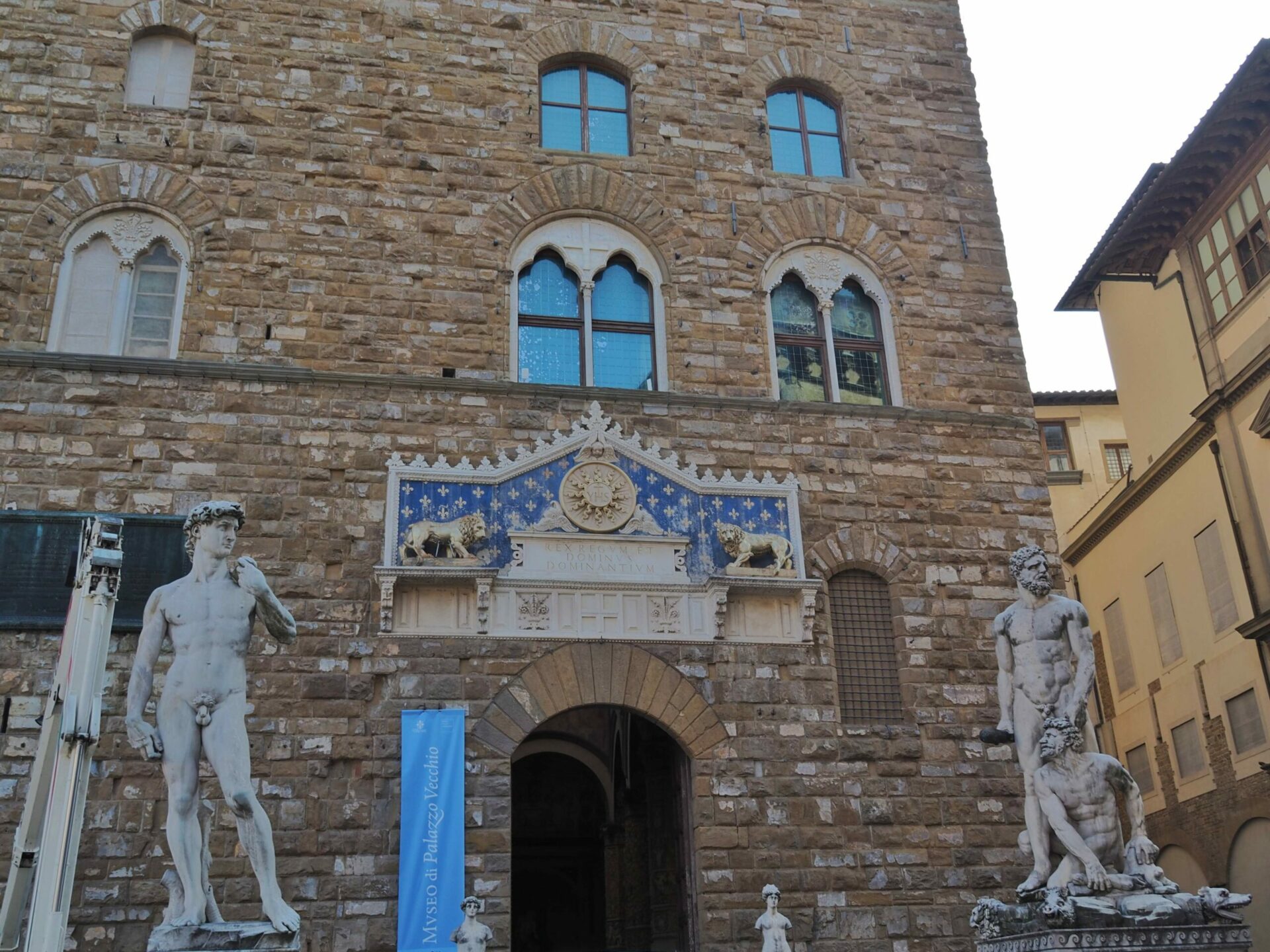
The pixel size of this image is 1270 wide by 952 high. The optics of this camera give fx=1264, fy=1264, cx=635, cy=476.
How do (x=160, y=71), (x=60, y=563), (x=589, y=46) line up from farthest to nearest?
(x=589, y=46)
(x=160, y=71)
(x=60, y=563)

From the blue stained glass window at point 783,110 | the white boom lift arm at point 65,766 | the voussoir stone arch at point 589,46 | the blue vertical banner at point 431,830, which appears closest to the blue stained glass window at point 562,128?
the voussoir stone arch at point 589,46

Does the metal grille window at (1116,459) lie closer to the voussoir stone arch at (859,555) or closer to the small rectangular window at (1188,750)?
the small rectangular window at (1188,750)

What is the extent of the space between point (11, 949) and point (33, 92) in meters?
9.17

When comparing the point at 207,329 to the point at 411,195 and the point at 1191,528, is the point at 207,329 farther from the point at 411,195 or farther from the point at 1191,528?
the point at 1191,528

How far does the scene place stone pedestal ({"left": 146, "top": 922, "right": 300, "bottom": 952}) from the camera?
7.49m

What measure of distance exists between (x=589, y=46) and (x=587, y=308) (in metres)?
3.46

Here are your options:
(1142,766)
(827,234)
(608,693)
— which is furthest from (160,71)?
(1142,766)

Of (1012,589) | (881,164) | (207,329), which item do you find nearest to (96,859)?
(207,329)

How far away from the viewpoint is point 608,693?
1184cm

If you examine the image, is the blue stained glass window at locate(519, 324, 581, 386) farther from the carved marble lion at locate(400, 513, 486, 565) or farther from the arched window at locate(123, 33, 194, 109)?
the arched window at locate(123, 33, 194, 109)

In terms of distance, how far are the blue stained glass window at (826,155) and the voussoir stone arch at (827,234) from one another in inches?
22.8

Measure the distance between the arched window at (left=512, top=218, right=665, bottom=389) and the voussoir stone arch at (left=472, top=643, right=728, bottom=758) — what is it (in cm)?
302

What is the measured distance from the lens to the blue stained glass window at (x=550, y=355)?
13336 mm

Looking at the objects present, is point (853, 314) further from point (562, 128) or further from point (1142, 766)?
point (1142, 766)
